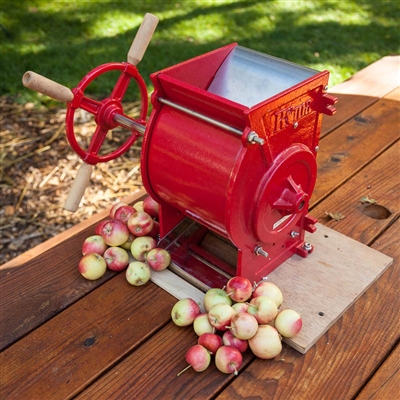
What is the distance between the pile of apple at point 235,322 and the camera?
152 centimetres

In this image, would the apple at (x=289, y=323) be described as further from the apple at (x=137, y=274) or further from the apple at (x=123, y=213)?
the apple at (x=123, y=213)

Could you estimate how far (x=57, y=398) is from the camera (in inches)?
58.1

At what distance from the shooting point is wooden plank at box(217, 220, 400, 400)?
1469 mm

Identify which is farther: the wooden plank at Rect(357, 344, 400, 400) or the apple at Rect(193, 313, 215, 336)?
the apple at Rect(193, 313, 215, 336)

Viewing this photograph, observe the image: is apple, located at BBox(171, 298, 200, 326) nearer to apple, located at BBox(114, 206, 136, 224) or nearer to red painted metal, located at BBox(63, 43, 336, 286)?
red painted metal, located at BBox(63, 43, 336, 286)

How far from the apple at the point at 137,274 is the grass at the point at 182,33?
2.34 meters

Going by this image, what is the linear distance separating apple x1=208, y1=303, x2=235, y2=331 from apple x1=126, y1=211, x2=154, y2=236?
0.45 m

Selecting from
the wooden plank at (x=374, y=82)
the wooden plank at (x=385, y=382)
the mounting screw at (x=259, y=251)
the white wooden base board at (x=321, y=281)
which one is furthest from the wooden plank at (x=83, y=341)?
the wooden plank at (x=374, y=82)

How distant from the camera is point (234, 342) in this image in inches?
61.1

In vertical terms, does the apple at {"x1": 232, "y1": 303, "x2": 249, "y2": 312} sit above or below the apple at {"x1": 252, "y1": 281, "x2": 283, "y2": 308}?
below

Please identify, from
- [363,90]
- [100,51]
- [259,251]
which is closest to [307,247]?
[259,251]

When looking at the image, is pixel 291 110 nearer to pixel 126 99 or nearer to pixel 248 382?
pixel 248 382

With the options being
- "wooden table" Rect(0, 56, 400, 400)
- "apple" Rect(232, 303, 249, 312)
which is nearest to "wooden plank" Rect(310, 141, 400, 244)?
"wooden table" Rect(0, 56, 400, 400)

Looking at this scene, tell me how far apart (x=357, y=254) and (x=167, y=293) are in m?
0.66
